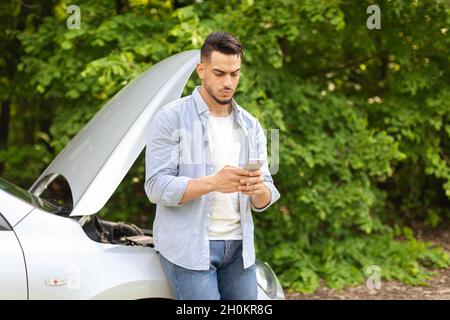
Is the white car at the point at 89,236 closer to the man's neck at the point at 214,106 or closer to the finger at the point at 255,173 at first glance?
the man's neck at the point at 214,106

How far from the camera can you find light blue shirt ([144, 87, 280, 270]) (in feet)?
9.64

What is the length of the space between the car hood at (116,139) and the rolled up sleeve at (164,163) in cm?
27

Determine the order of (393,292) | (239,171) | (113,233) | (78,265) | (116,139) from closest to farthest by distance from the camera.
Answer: (239,171) → (78,265) → (116,139) → (113,233) → (393,292)

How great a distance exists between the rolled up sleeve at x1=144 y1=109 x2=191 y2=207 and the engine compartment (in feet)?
1.79

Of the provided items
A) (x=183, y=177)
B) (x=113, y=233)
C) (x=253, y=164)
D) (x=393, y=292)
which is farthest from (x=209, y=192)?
(x=393, y=292)

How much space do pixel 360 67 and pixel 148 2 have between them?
91.2 inches

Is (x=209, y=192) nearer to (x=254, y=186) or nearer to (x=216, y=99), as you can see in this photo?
(x=254, y=186)

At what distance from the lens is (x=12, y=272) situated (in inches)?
117

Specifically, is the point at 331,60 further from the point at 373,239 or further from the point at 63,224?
the point at 63,224

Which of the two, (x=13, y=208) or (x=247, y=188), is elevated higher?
(x=247, y=188)

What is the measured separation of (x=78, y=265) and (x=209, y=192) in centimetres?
73

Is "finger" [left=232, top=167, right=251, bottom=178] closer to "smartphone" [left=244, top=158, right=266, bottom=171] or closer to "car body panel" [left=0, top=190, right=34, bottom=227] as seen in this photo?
A: "smartphone" [left=244, top=158, right=266, bottom=171]

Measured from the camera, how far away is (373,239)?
6824 mm
